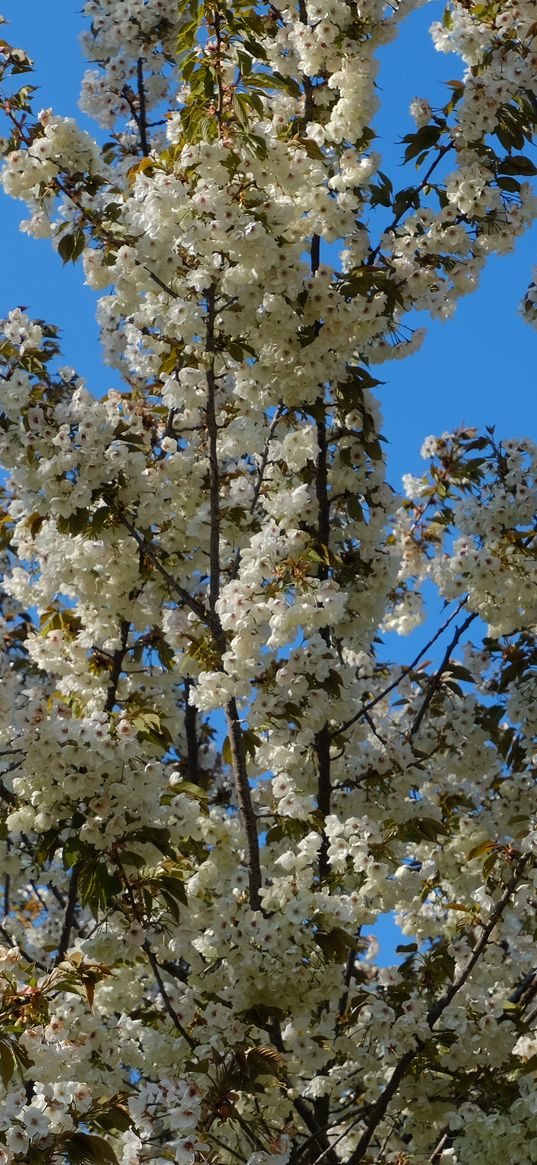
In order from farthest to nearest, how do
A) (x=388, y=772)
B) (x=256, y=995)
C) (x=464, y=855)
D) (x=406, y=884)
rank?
1. (x=464, y=855)
2. (x=388, y=772)
3. (x=406, y=884)
4. (x=256, y=995)

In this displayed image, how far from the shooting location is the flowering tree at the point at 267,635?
14.8ft

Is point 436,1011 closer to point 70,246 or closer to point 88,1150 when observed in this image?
point 88,1150

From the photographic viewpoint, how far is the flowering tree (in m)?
4.50

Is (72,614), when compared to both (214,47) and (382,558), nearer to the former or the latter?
(382,558)

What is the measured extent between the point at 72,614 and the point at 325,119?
7.09 feet

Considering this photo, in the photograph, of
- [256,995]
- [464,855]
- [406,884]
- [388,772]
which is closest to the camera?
[256,995]

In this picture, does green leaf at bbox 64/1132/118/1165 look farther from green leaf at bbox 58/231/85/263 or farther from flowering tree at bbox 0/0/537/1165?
green leaf at bbox 58/231/85/263

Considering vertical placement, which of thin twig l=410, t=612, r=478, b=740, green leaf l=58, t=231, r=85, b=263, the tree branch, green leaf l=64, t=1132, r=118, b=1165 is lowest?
green leaf l=64, t=1132, r=118, b=1165

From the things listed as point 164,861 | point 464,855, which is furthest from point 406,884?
point 464,855

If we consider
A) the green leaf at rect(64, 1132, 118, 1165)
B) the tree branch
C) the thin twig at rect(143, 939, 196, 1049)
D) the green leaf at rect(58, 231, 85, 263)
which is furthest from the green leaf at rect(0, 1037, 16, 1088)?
the green leaf at rect(58, 231, 85, 263)

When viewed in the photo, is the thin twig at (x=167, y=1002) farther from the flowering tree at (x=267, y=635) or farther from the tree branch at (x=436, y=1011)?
the tree branch at (x=436, y=1011)

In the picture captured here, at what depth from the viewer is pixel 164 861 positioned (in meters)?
4.74

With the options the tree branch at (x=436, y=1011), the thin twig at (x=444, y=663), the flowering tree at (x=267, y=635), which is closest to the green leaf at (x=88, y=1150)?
the flowering tree at (x=267, y=635)

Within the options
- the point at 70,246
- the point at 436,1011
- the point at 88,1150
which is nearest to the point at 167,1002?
the point at 88,1150
